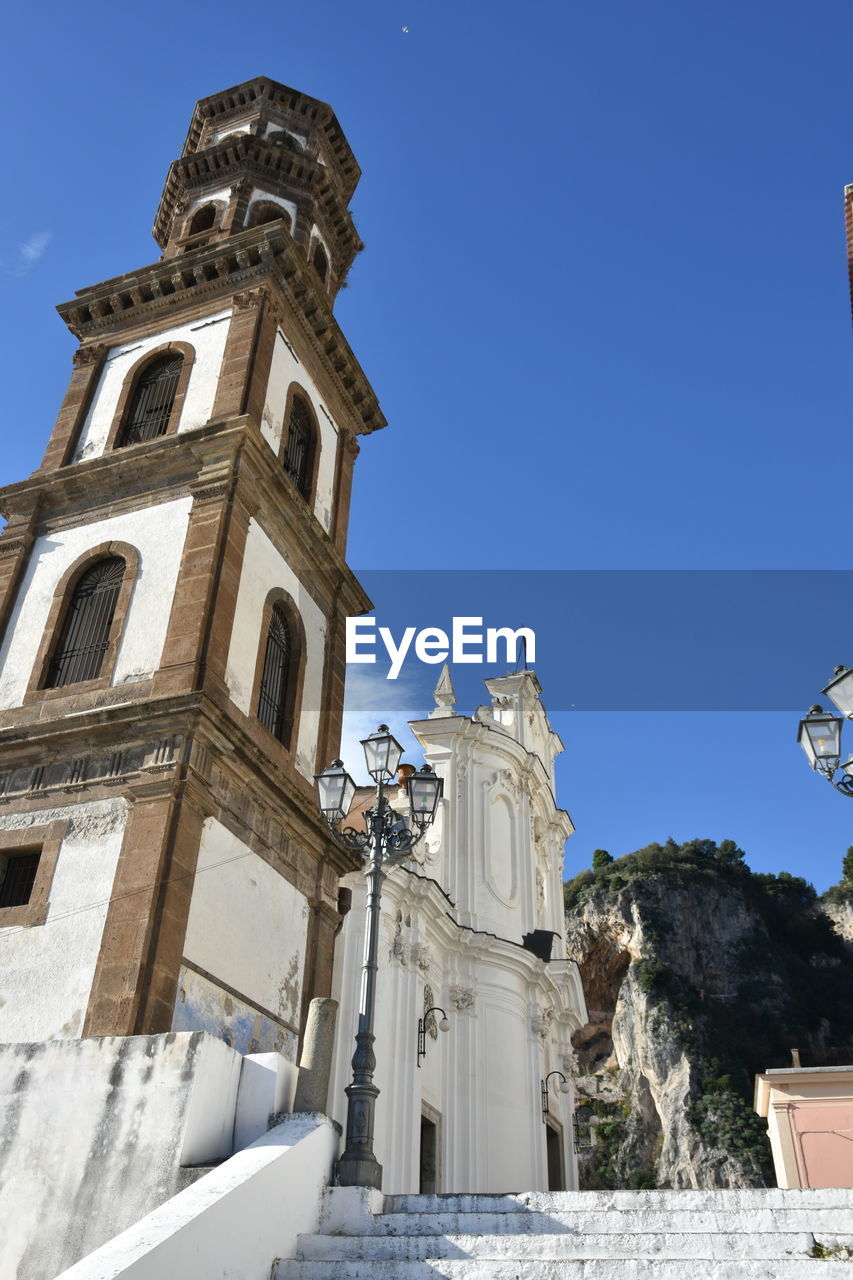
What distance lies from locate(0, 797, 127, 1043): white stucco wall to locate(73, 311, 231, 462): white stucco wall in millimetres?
7095

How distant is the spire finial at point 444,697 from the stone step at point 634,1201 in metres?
23.2

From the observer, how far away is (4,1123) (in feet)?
29.1

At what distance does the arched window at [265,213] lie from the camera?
22594 millimetres

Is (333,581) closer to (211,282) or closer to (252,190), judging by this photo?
(211,282)

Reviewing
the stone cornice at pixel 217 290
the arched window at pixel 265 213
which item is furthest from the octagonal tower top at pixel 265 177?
the stone cornice at pixel 217 290

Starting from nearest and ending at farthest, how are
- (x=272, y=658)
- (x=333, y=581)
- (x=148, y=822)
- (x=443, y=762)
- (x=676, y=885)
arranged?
1. (x=148, y=822)
2. (x=272, y=658)
3. (x=333, y=581)
4. (x=443, y=762)
5. (x=676, y=885)

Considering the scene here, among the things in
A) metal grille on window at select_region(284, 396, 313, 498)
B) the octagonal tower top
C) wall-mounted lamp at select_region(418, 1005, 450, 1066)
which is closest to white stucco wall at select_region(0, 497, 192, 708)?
metal grille on window at select_region(284, 396, 313, 498)

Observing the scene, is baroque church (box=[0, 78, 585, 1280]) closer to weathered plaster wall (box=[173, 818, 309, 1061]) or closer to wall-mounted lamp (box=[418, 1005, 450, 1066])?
weathered plaster wall (box=[173, 818, 309, 1061])

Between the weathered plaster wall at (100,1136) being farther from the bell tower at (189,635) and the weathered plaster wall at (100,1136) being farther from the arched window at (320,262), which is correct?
the arched window at (320,262)

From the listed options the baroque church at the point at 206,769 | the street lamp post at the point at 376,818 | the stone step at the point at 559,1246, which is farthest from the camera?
the street lamp post at the point at 376,818

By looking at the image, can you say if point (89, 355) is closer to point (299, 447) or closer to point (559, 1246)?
point (299, 447)

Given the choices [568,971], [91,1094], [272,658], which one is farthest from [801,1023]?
[91,1094]

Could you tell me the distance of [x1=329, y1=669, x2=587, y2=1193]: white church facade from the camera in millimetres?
23281

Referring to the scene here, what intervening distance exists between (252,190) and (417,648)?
10542 millimetres
